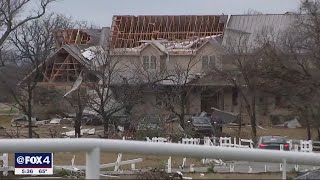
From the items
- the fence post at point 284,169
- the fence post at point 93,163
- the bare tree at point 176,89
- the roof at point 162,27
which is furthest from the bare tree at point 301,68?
the fence post at point 93,163

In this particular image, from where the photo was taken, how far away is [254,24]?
62.2m

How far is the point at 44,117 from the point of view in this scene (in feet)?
179

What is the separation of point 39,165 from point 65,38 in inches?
2331

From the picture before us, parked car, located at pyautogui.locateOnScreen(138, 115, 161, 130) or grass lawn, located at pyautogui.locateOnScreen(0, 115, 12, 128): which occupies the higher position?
grass lawn, located at pyautogui.locateOnScreen(0, 115, 12, 128)

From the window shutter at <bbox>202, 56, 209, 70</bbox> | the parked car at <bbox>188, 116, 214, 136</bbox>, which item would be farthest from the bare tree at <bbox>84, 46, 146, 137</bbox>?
the window shutter at <bbox>202, 56, 209, 70</bbox>

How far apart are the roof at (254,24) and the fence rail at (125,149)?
52.4m

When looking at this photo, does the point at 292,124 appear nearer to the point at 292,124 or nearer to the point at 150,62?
the point at 292,124

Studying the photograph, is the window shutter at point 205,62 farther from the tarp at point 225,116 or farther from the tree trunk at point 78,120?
the tree trunk at point 78,120

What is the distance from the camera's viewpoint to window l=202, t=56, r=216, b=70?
5247cm

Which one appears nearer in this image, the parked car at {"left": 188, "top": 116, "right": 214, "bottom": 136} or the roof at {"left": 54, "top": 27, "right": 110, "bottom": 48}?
the parked car at {"left": 188, "top": 116, "right": 214, "bottom": 136}

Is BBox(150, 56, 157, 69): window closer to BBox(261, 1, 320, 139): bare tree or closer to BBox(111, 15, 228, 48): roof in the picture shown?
BBox(111, 15, 228, 48): roof

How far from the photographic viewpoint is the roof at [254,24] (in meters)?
58.2

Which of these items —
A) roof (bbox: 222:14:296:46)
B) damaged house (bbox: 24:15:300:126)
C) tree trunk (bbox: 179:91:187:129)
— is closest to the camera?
tree trunk (bbox: 179:91:187:129)

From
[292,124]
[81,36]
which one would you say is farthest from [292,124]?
[81,36]
